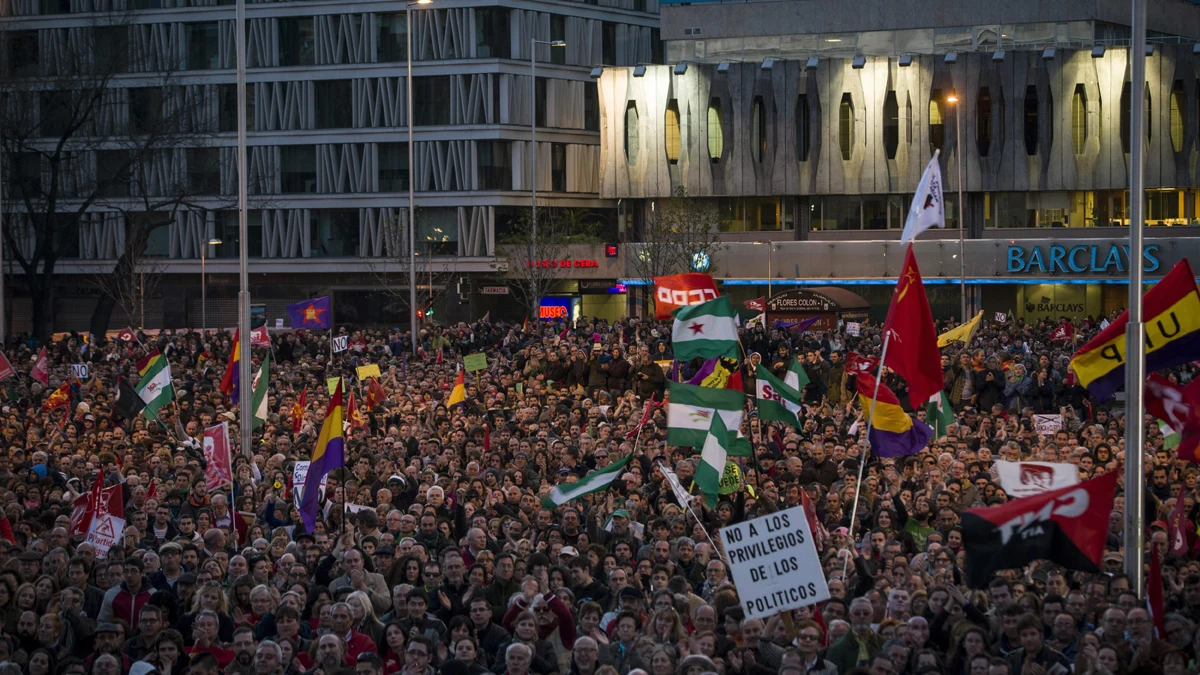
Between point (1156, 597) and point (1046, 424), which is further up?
point (1156, 597)

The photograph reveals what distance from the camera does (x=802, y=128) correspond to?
6291 centimetres

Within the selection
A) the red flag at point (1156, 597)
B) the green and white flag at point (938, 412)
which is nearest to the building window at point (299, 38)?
the green and white flag at point (938, 412)

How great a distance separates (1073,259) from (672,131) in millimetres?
15397

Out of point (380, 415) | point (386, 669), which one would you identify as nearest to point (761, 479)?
point (386, 669)

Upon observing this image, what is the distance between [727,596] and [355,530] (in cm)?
488

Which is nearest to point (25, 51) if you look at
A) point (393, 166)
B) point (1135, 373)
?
point (393, 166)

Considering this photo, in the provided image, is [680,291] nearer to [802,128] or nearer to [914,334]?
[914,334]

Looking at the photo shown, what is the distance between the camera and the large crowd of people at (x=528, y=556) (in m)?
10.8

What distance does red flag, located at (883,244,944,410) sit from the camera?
1421 cm

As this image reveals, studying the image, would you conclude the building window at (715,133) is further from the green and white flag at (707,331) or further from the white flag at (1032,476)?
the white flag at (1032,476)

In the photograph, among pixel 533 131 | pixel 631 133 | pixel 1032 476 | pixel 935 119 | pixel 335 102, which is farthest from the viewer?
pixel 335 102

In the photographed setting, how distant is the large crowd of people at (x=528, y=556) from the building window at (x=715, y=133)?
36.7 m

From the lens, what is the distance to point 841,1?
6331cm

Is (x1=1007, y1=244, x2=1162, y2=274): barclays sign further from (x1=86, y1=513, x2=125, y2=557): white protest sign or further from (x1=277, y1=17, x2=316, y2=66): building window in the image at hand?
(x1=86, y1=513, x2=125, y2=557): white protest sign
